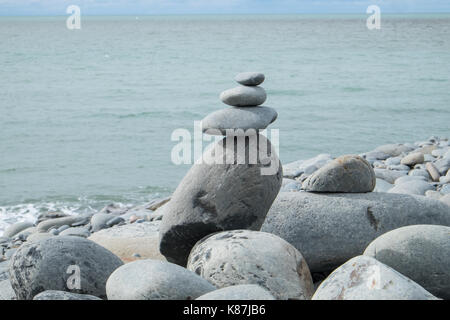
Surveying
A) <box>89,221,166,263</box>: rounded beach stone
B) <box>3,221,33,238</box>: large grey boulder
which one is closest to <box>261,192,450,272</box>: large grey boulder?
<box>89,221,166,263</box>: rounded beach stone

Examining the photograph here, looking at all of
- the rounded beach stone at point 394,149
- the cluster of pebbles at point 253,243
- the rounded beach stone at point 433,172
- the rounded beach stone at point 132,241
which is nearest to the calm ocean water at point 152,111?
the rounded beach stone at point 394,149

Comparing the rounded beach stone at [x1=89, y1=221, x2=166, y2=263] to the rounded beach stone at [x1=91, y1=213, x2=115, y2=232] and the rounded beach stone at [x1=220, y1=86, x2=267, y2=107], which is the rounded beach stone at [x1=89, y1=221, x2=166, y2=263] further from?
the rounded beach stone at [x1=220, y1=86, x2=267, y2=107]

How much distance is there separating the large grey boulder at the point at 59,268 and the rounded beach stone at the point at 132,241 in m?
1.28

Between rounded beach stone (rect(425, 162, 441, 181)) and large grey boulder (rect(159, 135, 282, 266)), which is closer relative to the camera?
large grey boulder (rect(159, 135, 282, 266))

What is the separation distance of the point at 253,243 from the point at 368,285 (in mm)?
947

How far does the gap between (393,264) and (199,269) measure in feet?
3.87

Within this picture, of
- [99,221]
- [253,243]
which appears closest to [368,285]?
[253,243]

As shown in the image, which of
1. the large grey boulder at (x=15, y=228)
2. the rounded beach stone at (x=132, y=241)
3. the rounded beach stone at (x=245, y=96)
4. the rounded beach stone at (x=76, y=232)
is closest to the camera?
the rounded beach stone at (x=245, y=96)

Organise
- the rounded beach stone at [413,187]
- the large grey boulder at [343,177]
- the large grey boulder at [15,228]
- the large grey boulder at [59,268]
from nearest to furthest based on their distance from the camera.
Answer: the large grey boulder at [59,268], the large grey boulder at [343,177], the rounded beach stone at [413,187], the large grey boulder at [15,228]

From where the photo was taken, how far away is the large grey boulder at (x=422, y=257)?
337 centimetres

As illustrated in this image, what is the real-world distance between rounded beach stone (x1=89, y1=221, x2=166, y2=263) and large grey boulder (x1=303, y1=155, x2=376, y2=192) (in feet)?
4.80

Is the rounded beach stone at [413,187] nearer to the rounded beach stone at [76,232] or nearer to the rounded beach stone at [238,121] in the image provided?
the rounded beach stone at [238,121]

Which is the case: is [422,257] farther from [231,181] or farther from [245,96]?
[245,96]

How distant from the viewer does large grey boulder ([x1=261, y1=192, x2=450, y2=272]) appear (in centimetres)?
425
